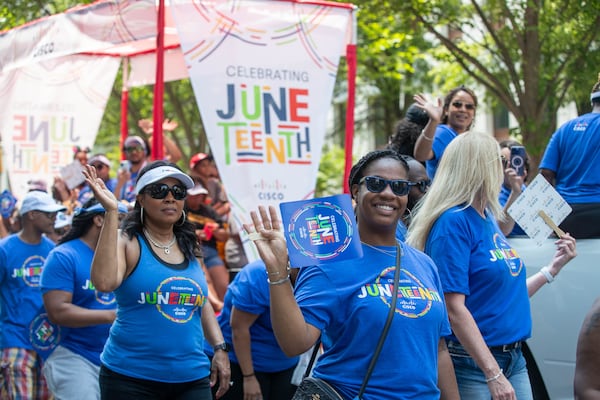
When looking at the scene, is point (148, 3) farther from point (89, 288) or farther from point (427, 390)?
point (427, 390)

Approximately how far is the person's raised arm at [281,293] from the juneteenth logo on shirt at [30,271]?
4439mm

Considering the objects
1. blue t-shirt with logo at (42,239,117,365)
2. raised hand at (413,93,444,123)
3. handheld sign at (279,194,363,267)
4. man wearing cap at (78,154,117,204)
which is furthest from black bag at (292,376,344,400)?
man wearing cap at (78,154,117,204)

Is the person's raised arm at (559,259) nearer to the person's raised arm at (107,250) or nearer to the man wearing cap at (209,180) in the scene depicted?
the person's raised arm at (107,250)

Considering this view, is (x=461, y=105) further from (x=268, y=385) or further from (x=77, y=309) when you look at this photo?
(x=77, y=309)

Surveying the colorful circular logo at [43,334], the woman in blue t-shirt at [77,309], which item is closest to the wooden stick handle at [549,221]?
the woman in blue t-shirt at [77,309]

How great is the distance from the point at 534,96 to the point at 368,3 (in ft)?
7.99

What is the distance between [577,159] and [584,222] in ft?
2.74

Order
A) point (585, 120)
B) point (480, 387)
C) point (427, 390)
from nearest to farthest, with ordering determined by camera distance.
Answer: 1. point (427, 390)
2. point (480, 387)
3. point (585, 120)

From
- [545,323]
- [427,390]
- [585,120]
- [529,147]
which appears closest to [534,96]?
[529,147]

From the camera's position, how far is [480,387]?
454 cm

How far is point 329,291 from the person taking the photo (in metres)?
3.49

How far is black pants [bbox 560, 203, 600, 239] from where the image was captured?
5.78 metres

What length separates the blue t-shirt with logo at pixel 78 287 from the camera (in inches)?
232

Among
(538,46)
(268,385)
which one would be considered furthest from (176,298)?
(538,46)
